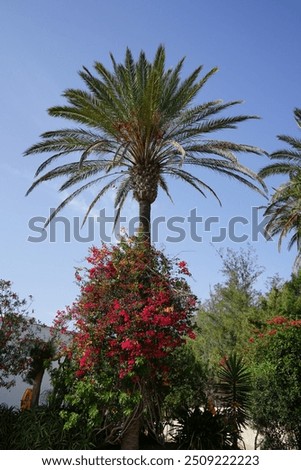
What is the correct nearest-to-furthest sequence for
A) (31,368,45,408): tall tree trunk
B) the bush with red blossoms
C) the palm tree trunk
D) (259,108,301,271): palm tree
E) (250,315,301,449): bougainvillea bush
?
the bush with red blossoms → (250,315,301,449): bougainvillea bush → the palm tree trunk → (31,368,45,408): tall tree trunk → (259,108,301,271): palm tree

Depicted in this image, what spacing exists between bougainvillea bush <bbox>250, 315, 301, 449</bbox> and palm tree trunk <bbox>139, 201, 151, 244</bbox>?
5.02 m

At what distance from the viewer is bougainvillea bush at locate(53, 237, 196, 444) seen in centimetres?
1018

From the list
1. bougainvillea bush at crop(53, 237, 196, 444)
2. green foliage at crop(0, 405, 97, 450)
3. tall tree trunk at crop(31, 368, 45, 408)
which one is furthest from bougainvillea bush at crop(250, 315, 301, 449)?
tall tree trunk at crop(31, 368, 45, 408)

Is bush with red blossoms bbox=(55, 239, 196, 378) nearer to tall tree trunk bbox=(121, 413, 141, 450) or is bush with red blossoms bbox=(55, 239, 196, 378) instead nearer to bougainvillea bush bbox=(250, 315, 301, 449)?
tall tree trunk bbox=(121, 413, 141, 450)

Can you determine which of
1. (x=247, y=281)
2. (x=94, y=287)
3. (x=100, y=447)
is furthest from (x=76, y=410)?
(x=247, y=281)

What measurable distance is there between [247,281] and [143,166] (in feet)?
77.2

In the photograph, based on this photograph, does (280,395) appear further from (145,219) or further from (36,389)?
(36,389)

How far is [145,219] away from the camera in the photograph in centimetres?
1325

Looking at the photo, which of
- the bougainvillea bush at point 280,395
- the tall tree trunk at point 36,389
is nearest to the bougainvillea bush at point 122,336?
the tall tree trunk at point 36,389

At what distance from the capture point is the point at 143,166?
1394cm

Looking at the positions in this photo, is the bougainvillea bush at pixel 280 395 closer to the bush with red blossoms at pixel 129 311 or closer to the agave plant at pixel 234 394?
the agave plant at pixel 234 394

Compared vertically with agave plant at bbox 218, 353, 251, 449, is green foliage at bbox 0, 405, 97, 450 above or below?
below

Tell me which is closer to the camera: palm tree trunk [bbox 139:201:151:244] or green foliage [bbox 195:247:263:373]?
palm tree trunk [bbox 139:201:151:244]

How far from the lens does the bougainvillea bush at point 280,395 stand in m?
12.4
